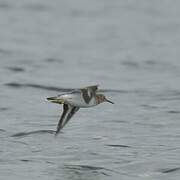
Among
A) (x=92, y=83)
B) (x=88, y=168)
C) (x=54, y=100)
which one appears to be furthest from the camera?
(x=92, y=83)

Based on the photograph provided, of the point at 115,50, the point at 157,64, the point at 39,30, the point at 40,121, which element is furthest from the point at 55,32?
the point at 40,121

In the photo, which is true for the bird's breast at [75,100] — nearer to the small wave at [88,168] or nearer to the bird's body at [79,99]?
the bird's body at [79,99]

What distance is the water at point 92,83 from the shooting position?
46.1 ft

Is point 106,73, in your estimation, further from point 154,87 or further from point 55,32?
point 55,32

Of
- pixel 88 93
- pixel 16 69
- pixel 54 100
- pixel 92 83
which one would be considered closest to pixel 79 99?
pixel 88 93

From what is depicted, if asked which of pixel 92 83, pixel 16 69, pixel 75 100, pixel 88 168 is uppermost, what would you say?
pixel 75 100

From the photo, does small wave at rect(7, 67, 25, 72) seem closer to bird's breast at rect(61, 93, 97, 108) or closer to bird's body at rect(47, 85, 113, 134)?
bird's body at rect(47, 85, 113, 134)

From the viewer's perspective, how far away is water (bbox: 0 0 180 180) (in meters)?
14.0

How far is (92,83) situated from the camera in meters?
20.9

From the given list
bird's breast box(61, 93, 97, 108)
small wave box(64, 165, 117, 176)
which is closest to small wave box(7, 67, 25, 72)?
small wave box(64, 165, 117, 176)

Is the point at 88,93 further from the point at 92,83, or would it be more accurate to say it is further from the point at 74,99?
the point at 92,83

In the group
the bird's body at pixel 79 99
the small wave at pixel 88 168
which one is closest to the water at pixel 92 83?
the small wave at pixel 88 168

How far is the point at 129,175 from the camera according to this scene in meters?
13.4

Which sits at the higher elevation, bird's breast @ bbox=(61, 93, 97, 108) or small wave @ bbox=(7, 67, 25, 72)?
bird's breast @ bbox=(61, 93, 97, 108)
